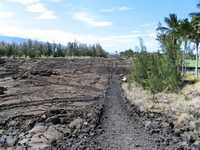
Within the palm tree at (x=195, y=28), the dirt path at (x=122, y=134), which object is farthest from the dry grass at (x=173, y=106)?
the palm tree at (x=195, y=28)

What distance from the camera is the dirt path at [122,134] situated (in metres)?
14.5

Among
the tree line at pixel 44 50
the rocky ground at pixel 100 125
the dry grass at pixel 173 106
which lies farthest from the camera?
the tree line at pixel 44 50

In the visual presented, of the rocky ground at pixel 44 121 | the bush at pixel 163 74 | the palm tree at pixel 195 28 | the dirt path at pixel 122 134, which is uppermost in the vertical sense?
the palm tree at pixel 195 28

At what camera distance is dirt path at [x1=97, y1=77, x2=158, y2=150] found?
1453 cm

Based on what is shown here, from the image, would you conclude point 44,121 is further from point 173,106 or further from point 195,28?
point 195,28

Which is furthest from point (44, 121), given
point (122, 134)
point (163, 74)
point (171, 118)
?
point (163, 74)

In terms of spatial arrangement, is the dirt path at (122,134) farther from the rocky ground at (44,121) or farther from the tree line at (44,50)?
the tree line at (44,50)

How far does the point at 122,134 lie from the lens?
16609 millimetres

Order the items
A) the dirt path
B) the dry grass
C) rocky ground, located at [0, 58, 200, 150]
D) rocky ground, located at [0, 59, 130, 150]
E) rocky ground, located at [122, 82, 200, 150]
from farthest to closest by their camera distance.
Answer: the dry grass
rocky ground, located at [0, 59, 130, 150]
rocky ground, located at [0, 58, 200, 150]
rocky ground, located at [122, 82, 200, 150]
the dirt path

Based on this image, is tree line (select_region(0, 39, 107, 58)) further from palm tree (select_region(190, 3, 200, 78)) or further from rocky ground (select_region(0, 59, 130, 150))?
rocky ground (select_region(0, 59, 130, 150))

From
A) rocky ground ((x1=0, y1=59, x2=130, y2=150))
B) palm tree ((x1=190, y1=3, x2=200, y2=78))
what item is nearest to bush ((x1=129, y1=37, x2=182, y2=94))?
rocky ground ((x1=0, y1=59, x2=130, y2=150))

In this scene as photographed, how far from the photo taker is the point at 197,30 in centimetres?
4956

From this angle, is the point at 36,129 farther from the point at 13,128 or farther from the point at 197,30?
the point at 197,30

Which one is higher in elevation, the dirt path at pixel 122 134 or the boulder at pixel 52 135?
the dirt path at pixel 122 134
